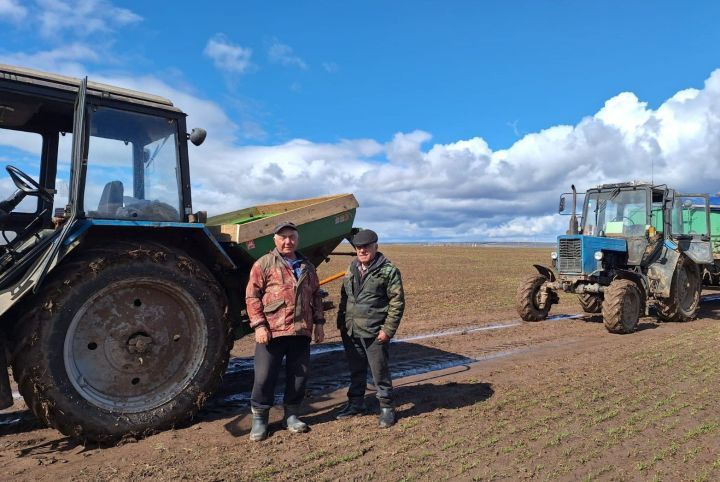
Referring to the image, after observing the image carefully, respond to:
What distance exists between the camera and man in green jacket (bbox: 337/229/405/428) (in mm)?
4543

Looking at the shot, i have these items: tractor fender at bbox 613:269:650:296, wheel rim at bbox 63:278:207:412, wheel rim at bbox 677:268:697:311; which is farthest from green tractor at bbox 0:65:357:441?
wheel rim at bbox 677:268:697:311

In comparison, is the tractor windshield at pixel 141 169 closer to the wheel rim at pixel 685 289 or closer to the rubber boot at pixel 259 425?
the rubber boot at pixel 259 425

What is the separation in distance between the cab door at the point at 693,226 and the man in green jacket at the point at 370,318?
8.57m

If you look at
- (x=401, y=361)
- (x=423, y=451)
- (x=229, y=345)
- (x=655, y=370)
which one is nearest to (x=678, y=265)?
(x=655, y=370)

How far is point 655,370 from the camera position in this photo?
6336mm

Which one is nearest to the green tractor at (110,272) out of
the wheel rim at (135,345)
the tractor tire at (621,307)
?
the wheel rim at (135,345)

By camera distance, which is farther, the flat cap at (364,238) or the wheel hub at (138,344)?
the flat cap at (364,238)

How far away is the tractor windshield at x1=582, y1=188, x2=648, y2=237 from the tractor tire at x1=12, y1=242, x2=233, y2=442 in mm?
9008

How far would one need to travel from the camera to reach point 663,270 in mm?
10398

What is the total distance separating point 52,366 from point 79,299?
0.49 metres

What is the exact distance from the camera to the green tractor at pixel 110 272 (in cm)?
376

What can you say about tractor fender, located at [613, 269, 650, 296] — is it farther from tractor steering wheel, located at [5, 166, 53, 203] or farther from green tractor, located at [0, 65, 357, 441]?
tractor steering wheel, located at [5, 166, 53, 203]

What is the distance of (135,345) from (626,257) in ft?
31.7

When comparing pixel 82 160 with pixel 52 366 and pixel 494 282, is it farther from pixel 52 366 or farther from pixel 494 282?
pixel 494 282
